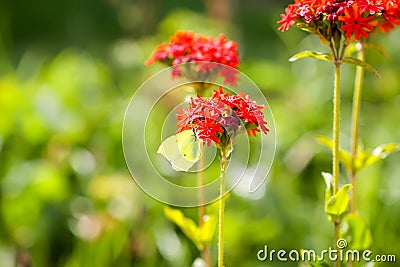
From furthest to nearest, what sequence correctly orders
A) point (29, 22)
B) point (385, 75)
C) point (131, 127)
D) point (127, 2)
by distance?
point (29, 22), point (127, 2), point (385, 75), point (131, 127)

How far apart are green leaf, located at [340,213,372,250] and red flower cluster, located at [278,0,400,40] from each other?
1.01 ft

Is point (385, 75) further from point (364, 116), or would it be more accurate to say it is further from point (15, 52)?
point (15, 52)

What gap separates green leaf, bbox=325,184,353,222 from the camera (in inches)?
35.5

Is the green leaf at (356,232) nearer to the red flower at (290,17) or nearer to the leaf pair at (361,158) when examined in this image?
the leaf pair at (361,158)

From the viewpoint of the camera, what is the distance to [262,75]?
2.32 m

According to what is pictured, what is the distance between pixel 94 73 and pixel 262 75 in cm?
66

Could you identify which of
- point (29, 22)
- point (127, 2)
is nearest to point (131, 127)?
point (127, 2)

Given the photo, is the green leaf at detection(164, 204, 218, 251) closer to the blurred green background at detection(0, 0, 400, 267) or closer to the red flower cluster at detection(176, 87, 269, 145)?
the red flower cluster at detection(176, 87, 269, 145)

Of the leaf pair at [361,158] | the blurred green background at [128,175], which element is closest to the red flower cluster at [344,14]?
the leaf pair at [361,158]

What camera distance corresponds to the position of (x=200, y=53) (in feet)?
3.16

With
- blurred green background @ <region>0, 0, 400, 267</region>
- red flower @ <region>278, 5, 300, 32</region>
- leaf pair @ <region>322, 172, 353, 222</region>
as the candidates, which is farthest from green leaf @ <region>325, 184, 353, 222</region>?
blurred green background @ <region>0, 0, 400, 267</region>

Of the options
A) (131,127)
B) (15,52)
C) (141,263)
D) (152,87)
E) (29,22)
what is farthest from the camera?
(29,22)

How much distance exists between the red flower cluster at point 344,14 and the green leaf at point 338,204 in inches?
8.1

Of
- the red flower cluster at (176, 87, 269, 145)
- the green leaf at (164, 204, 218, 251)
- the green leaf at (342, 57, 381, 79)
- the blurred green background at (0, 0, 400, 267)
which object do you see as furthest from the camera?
the blurred green background at (0, 0, 400, 267)
